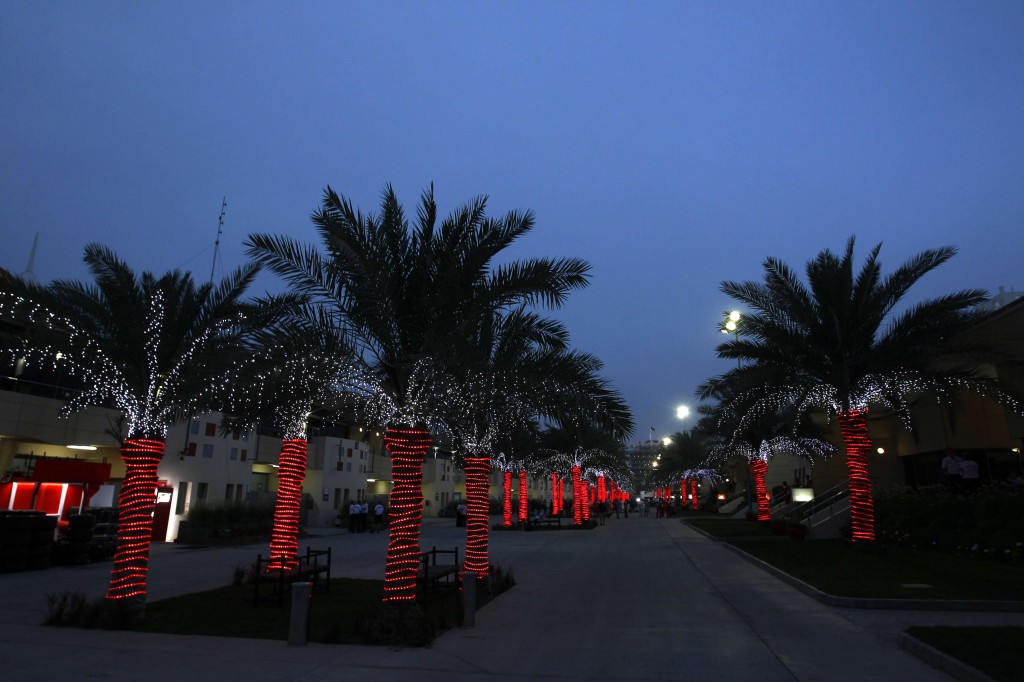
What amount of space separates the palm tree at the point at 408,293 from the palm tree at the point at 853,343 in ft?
30.8

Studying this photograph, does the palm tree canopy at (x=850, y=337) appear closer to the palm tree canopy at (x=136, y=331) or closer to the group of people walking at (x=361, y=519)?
the palm tree canopy at (x=136, y=331)

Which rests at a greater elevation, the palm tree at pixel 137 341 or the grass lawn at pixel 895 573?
the palm tree at pixel 137 341

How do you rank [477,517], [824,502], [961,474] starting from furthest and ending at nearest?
1. [824,502]
2. [961,474]
3. [477,517]

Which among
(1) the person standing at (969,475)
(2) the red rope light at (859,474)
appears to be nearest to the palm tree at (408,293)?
(2) the red rope light at (859,474)

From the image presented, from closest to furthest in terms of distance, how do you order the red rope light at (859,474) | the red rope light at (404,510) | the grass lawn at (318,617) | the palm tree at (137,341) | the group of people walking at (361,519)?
the grass lawn at (318,617)
the red rope light at (404,510)
the palm tree at (137,341)
the red rope light at (859,474)
the group of people walking at (361,519)

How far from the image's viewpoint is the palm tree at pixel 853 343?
664 inches

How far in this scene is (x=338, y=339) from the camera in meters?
11.2

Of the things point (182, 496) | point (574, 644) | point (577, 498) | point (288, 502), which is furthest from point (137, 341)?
point (577, 498)

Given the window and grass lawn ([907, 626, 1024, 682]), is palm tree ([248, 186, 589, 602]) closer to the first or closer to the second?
grass lawn ([907, 626, 1024, 682])

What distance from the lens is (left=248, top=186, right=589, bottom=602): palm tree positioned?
10.5 metres

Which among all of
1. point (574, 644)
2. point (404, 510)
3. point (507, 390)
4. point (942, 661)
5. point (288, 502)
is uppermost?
point (507, 390)

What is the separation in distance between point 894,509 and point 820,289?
29.5 ft

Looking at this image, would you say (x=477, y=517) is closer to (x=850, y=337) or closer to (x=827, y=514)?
(x=850, y=337)

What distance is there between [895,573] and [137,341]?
16336mm
